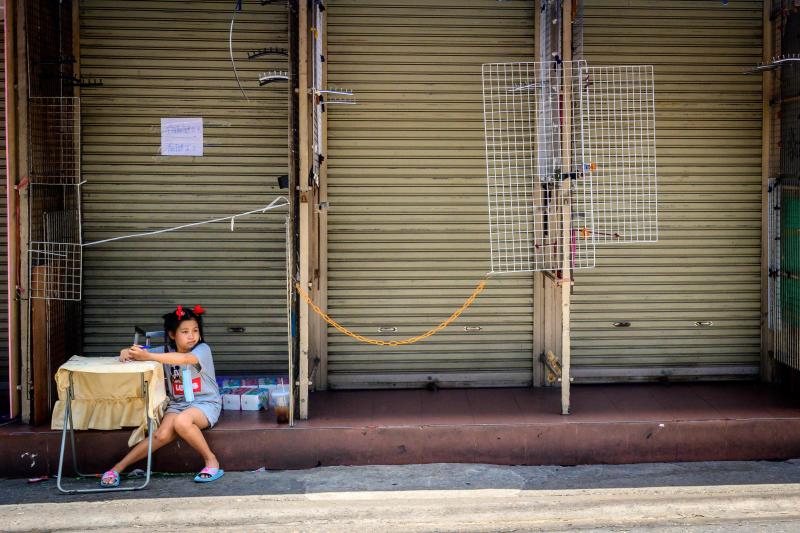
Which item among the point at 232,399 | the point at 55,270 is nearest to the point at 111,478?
the point at 232,399

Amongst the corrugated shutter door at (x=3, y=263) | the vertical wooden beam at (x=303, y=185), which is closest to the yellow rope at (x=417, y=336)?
the vertical wooden beam at (x=303, y=185)

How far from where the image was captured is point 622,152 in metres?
8.21

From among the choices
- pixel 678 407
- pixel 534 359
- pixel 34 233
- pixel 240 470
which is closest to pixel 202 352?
pixel 240 470

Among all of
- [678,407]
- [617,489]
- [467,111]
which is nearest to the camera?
[617,489]

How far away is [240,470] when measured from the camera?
7.18 metres

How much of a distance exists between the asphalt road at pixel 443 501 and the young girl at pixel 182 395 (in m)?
0.25

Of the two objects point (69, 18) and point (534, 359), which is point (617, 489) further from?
point (69, 18)

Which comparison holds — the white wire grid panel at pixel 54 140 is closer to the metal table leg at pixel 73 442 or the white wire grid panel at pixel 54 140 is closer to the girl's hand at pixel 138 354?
the girl's hand at pixel 138 354

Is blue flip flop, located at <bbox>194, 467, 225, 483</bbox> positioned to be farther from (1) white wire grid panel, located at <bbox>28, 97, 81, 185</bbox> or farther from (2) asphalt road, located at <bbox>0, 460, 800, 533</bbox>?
(1) white wire grid panel, located at <bbox>28, 97, 81, 185</bbox>

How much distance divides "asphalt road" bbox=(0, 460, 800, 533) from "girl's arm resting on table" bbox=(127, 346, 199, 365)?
93 centimetres

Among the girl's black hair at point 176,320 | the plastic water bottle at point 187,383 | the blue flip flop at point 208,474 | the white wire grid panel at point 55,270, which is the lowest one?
the blue flip flop at point 208,474

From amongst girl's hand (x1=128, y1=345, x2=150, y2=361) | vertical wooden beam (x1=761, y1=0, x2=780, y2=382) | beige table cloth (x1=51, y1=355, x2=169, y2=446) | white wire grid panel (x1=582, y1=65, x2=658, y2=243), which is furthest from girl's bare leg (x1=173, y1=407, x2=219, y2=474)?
vertical wooden beam (x1=761, y1=0, x2=780, y2=382)

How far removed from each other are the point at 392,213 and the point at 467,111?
1168 mm

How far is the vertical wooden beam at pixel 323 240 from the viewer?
812 centimetres
